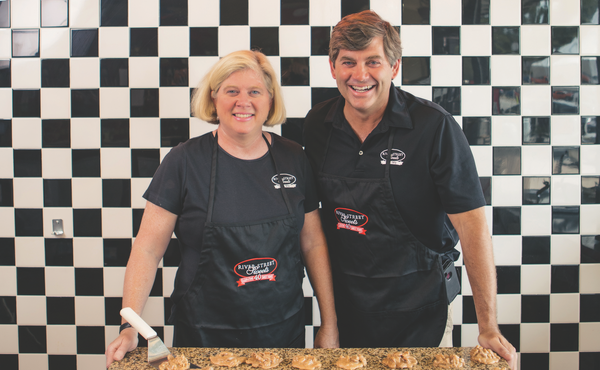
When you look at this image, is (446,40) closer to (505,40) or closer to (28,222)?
(505,40)

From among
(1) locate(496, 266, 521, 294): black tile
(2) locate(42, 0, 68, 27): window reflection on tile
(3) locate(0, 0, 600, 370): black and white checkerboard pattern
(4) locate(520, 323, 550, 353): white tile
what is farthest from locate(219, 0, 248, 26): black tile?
(4) locate(520, 323, 550, 353): white tile

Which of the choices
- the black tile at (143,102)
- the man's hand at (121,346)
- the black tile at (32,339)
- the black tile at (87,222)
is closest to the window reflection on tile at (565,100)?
the black tile at (143,102)

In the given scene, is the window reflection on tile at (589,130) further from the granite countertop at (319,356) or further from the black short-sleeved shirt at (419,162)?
the granite countertop at (319,356)

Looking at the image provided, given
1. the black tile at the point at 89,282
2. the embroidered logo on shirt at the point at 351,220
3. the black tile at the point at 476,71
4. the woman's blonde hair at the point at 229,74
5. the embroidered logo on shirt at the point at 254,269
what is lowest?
the black tile at the point at 89,282

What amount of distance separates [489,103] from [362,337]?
4.60 ft

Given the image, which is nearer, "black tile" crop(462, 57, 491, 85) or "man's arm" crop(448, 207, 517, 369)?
"man's arm" crop(448, 207, 517, 369)

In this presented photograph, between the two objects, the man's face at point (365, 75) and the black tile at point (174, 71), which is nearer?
the man's face at point (365, 75)

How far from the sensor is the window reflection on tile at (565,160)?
2129mm

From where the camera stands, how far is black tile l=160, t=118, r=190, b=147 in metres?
2.14

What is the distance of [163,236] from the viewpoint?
4.89 feet

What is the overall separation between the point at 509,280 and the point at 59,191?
2547mm

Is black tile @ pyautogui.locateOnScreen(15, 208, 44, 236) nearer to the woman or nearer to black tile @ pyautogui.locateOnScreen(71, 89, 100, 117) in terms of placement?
black tile @ pyautogui.locateOnScreen(71, 89, 100, 117)

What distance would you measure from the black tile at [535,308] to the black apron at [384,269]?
89cm

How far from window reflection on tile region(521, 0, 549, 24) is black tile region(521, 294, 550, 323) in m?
1.50
